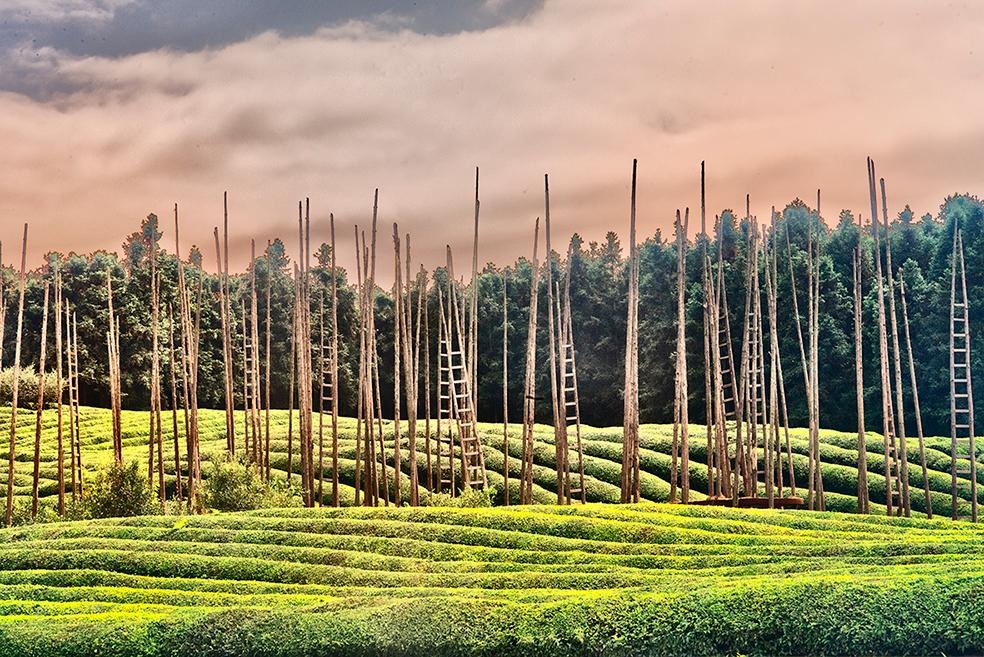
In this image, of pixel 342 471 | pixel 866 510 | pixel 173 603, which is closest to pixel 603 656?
pixel 173 603

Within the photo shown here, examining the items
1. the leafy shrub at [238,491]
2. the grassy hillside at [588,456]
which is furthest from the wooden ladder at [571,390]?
the leafy shrub at [238,491]

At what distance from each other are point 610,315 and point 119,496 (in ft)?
76.2

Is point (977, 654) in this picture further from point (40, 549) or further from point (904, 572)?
point (40, 549)

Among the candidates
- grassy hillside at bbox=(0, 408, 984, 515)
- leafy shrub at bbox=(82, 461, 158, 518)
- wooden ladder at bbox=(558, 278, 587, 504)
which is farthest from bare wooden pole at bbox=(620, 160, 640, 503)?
leafy shrub at bbox=(82, 461, 158, 518)

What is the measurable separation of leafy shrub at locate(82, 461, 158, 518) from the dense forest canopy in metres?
10.2

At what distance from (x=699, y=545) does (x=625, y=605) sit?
202 inches

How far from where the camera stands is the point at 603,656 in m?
14.6

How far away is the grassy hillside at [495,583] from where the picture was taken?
14.5 metres

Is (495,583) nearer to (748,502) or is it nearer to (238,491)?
(238,491)

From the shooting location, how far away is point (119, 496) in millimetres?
24391

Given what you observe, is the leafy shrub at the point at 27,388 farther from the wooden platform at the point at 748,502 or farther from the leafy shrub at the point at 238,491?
the wooden platform at the point at 748,502

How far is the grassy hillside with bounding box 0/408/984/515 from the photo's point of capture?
102 feet

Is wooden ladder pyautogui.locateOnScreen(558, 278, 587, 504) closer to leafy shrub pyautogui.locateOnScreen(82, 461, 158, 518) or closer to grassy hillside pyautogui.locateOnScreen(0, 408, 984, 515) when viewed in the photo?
grassy hillside pyautogui.locateOnScreen(0, 408, 984, 515)

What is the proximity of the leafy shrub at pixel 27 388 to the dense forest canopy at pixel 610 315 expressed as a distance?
1.37 m
